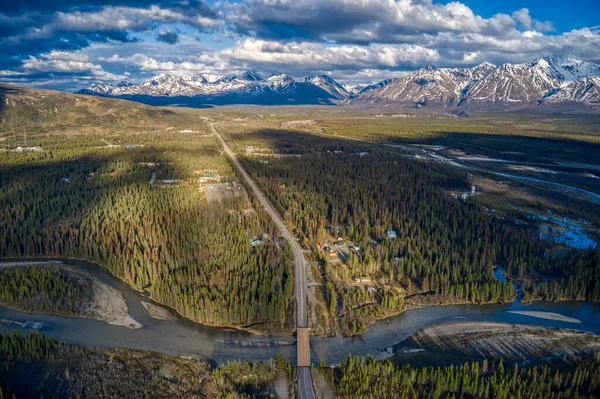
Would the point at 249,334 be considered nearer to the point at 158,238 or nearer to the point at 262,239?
the point at 262,239

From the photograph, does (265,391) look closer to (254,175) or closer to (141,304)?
(141,304)

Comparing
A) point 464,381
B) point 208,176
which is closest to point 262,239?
point 464,381

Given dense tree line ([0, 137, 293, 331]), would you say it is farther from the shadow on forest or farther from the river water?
the shadow on forest

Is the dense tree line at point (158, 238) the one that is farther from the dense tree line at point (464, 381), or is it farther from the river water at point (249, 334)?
the dense tree line at point (464, 381)

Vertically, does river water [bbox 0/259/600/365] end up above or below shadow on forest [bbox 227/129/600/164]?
below

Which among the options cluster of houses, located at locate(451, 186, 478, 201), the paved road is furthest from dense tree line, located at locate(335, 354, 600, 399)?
cluster of houses, located at locate(451, 186, 478, 201)

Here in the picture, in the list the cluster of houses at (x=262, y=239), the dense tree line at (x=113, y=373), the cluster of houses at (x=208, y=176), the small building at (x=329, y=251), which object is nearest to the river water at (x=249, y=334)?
the dense tree line at (x=113, y=373)
